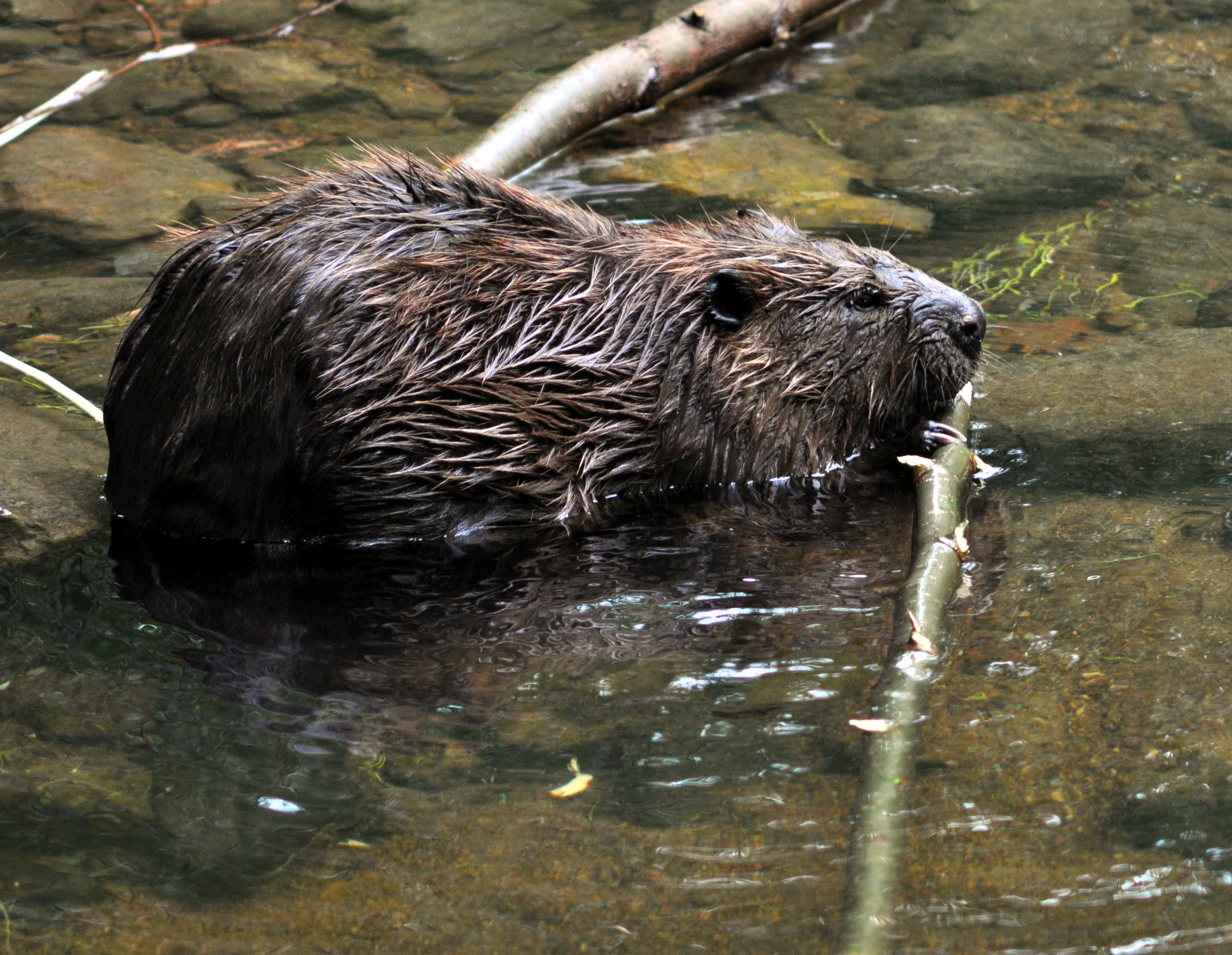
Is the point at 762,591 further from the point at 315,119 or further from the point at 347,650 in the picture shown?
the point at 315,119

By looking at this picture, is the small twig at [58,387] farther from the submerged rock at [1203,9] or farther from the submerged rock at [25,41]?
the submerged rock at [1203,9]

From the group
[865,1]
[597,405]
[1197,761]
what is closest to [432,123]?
[865,1]

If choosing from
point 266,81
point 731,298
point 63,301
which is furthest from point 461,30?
point 731,298

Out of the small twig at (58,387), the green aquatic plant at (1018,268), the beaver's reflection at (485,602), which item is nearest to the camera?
the beaver's reflection at (485,602)

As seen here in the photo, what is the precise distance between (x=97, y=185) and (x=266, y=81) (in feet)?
6.19

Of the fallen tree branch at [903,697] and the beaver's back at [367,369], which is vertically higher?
the beaver's back at [367,369]

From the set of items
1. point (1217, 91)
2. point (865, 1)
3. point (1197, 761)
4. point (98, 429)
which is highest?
point (865, 1)

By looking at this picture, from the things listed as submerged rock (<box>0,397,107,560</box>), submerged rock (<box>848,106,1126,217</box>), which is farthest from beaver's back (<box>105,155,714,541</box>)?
submerged rock (<box>848,106,1126,217</box>)

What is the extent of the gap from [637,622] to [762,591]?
360 mm

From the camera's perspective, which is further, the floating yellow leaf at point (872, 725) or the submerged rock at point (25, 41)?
the submerged rock at point (25, 41)

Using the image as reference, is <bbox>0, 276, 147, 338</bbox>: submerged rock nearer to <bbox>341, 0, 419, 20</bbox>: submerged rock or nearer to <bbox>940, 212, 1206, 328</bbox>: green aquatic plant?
<bbox>940, 212, 1206, 328</bbox>: green aquatic plant

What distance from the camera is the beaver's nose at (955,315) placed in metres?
4.30

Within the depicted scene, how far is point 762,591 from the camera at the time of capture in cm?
352

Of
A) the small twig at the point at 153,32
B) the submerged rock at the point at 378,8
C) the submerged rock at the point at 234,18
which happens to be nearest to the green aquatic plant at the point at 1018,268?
the small twig at the point at 153,32
